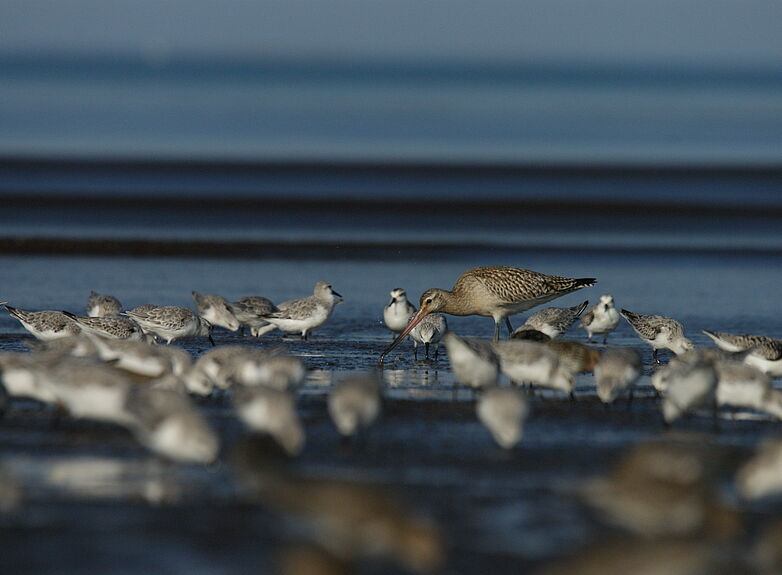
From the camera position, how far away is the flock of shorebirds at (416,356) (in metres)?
7.20

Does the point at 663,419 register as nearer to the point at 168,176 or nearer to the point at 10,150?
the point at 168,176

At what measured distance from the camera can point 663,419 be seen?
10133 millimetres

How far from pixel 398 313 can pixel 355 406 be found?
247 inches

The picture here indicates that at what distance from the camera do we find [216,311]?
15.4 meters

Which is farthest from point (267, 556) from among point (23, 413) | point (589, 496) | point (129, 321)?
→ point (129, 321)

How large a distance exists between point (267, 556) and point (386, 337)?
9065 millimetres

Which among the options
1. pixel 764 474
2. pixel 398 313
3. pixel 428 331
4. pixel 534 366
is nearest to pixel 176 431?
pixel 764 474

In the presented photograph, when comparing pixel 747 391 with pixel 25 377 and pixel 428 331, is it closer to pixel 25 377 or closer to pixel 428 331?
pixel 428 331

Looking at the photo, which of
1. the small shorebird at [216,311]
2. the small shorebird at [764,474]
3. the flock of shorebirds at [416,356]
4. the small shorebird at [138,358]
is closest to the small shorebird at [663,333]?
the flock of shorebirds at [416,356]

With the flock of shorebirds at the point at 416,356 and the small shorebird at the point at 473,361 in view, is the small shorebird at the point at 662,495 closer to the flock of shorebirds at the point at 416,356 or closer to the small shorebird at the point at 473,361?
the flock of shorebirds at the point at 416,356

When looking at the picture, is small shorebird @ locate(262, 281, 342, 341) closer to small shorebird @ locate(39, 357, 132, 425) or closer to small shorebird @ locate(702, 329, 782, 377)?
small shorebird @ locate(702, 329, 782, 377)

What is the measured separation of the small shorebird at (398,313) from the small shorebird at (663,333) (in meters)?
2.65

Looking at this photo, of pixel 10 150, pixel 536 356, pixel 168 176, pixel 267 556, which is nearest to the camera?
pixel 267 556

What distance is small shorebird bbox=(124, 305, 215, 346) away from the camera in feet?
46.3
